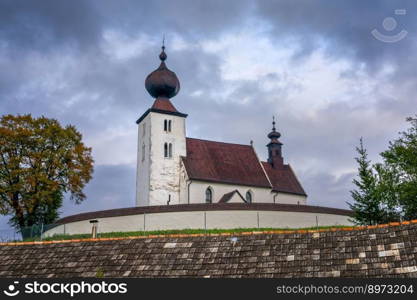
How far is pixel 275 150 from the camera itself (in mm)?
64438

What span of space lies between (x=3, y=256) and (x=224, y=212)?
22800 millimetres

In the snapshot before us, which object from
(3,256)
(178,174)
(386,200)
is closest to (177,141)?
(178,174)

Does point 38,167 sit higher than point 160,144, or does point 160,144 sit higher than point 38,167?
point 160,144

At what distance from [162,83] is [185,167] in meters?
9.55

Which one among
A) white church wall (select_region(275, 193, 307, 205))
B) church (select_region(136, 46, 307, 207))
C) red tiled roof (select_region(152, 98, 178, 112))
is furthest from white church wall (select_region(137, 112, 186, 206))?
white church wall (select_region(275, 193, 307, 205))

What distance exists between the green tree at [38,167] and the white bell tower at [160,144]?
288 inches

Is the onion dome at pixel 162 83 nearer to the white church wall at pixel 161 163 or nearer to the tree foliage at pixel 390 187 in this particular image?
the white church wall at pixel 161 163

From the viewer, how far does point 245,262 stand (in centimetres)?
1602

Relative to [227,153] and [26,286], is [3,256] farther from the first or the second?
[227,153]

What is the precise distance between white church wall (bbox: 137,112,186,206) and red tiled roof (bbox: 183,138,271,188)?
138 cm

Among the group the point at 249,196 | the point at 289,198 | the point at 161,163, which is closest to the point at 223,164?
the point at 249,196

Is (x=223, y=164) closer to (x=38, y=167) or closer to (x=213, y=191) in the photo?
(x=213, y=191)

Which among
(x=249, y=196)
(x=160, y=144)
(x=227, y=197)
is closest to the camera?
(x=227, y=197)

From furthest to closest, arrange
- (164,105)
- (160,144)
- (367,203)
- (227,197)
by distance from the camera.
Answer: (164,105)
(160,144)
(227,197)
(367,203)
